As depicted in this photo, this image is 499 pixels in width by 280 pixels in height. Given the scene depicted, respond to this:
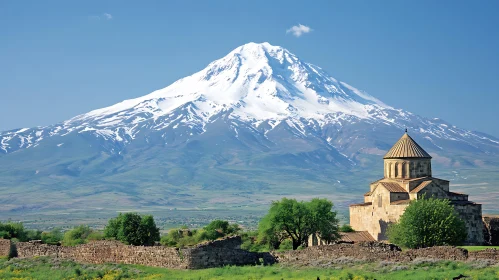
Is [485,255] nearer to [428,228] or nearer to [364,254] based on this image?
[364,254]

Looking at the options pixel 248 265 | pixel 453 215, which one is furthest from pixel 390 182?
pixel 248 265

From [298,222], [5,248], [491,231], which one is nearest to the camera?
[5,248]

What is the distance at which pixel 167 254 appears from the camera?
92.2 ft

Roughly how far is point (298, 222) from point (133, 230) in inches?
372

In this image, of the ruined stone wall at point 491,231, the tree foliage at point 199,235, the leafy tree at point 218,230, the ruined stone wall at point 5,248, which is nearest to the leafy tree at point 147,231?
the tree foliage at point 199,235

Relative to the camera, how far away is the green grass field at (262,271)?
22.8 meters

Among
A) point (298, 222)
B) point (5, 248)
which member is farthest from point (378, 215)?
point (5, 248)

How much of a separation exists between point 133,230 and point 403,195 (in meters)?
16.4

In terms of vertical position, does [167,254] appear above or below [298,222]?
below

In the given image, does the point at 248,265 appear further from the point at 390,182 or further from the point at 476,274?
the point at 390,182

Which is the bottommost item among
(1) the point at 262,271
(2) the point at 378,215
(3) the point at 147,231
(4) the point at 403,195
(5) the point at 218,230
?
(1) the point at 262,271

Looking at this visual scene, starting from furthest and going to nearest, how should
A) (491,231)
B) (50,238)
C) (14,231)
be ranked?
(50,238), (14,231), (491,231)

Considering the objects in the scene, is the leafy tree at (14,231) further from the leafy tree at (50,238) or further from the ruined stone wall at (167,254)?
the ruined stone wall at (167,254)

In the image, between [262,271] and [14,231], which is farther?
[14,231]
